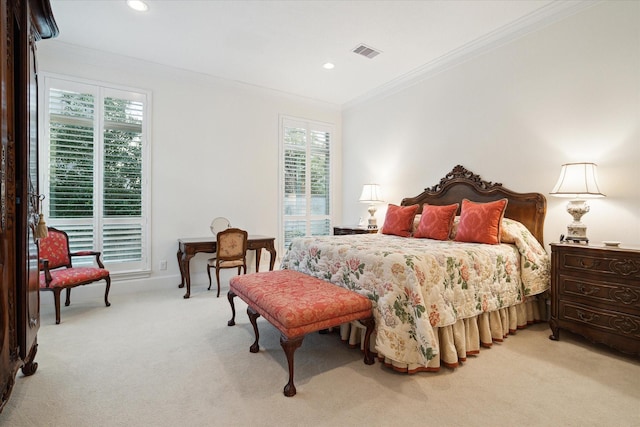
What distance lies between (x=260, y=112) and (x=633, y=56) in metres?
4.38

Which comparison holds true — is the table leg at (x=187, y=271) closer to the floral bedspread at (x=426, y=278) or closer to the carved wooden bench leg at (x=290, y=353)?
the floral bedspread at (x=426, y=278)

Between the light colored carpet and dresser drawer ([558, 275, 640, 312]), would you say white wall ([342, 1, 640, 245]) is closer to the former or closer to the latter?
dresser drawer ([558, 275, 640, 312])

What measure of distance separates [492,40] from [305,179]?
10.9 feet

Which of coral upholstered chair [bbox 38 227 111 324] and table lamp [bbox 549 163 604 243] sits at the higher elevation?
table lamp [bbox 549 163 604 243]

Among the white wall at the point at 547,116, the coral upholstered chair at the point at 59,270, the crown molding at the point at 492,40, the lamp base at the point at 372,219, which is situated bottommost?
the coral upholstered chair at the point at 59,270

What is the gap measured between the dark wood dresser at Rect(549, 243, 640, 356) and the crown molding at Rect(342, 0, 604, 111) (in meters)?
2.24

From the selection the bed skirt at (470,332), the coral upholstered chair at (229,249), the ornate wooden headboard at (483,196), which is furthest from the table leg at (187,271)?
the ornate wooden headboard at (483,196)

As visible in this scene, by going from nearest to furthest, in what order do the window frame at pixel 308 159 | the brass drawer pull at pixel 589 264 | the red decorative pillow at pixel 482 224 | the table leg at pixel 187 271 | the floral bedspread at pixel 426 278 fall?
the floral bedspread at pixel 426 278, the brass drawer pull at pixel 589 264, the red decorative pillow at pixel 482 224, the table leg at pixel 187 271, the window frame at pixel 308 159

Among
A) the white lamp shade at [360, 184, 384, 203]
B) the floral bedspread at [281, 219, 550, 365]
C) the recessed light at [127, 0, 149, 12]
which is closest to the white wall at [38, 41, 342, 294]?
the recessed light at [127, 0, 149, 12]

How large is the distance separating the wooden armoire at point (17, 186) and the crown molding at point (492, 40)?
156 inches

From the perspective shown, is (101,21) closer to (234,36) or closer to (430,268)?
(234,36)

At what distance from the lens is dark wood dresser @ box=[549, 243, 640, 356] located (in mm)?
2191

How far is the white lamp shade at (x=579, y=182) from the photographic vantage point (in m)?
2.62

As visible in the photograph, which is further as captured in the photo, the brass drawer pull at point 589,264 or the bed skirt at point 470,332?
the brass drawer pull at point 589,264
